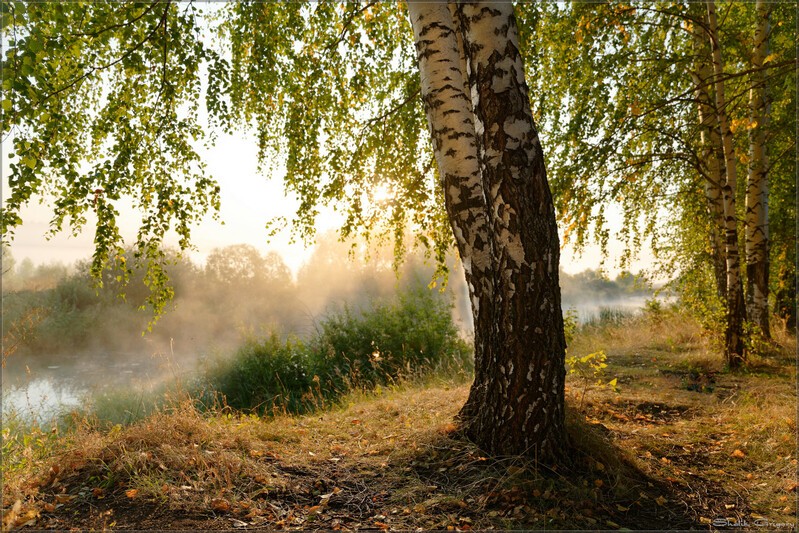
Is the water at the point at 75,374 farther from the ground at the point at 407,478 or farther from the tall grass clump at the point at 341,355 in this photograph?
the ground at the point at 407,478

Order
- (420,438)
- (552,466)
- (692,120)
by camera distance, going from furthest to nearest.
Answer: (692,120) → (420,438) → (552,466)

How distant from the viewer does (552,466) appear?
127 inches

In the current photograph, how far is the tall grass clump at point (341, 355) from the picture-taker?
9.20 m

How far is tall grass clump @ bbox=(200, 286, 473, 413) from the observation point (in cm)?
920

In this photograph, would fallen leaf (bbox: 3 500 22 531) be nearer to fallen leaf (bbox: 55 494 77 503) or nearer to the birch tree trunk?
fallen leaf (bbox: 55 494 77 503)

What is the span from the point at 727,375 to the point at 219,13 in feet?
25.7

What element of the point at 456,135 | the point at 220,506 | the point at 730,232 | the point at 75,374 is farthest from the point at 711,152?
the point at 75,374

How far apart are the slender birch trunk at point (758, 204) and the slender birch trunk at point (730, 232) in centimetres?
70

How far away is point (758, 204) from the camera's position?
7.43 metres

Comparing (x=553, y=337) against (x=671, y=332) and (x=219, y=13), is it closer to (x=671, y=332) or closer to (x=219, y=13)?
(x=219, y=13)

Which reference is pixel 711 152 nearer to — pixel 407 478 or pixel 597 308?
pixel 407 478

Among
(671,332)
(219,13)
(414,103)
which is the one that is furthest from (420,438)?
(671,332)

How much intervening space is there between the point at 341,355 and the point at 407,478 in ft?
22.4

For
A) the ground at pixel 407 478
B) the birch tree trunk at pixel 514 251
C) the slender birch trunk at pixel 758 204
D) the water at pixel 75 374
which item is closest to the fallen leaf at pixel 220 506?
the ground at pixel 407 478
